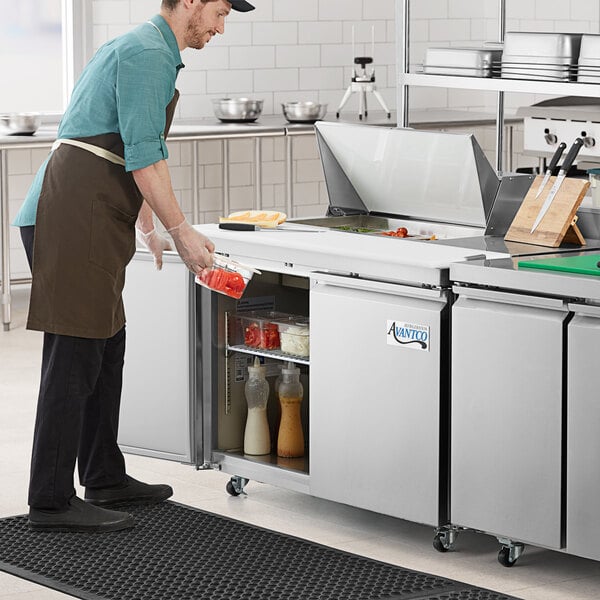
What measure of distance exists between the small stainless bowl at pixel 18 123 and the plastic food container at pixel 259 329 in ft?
10.6

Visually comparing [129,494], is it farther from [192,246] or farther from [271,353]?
[192,246]

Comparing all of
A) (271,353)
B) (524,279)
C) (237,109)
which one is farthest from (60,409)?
(237,109)

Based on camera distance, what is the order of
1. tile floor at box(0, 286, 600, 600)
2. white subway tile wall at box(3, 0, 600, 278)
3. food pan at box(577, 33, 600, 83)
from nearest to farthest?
tile floor at box(0, 286, 600, 600)
food pan at box(577, 33, 600, 83)
white subway tile wall at box(3, 0, 600, 278)

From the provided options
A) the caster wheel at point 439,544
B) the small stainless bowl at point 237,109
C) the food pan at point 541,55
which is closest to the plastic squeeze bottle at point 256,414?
the caster wheel at point 439,544

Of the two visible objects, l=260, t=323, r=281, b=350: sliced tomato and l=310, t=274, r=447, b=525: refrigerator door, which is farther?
l=260, t=323, r=281, b=350: sliced tomato

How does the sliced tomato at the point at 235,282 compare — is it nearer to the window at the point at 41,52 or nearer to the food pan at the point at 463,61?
the food pan at the point at 463,61

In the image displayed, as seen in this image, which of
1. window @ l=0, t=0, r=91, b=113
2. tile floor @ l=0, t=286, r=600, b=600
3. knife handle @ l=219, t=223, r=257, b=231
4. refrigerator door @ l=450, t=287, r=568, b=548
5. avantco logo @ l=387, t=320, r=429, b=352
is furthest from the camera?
window @ l=0, t=0, r=91, b=113

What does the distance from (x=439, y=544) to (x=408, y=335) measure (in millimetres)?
585

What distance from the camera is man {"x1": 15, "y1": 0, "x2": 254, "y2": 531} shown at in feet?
12.1

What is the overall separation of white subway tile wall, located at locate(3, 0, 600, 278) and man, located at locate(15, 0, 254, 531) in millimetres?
4414

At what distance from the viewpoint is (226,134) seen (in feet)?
25.2

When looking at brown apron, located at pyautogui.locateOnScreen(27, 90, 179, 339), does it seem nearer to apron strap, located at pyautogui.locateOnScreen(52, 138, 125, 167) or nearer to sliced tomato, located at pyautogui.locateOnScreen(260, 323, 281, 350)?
apron strap, located at pyautogui.locateOnScreen(52, 138, 125, 167)

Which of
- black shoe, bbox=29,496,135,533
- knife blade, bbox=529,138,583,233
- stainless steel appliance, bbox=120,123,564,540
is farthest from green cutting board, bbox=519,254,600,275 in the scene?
black shoe, bbox=29,496,135,533

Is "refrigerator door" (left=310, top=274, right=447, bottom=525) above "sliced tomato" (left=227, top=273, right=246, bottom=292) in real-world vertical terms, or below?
below
